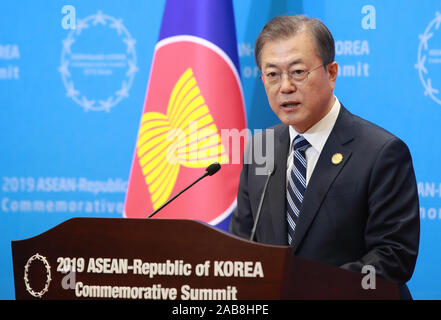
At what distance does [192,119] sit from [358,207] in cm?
121

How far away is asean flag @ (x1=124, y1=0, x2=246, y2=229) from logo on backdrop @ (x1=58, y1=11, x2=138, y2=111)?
0.52 metres

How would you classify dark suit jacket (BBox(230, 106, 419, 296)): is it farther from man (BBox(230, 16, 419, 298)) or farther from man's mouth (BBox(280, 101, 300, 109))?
man's mouth (BBox(280, 101, 300, 109))

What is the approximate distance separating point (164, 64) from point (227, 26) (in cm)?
40

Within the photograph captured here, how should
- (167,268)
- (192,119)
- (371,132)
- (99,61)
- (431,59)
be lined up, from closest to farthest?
1. (167,268)
2. (371,132)
3. (192,119)
4. (431,59)
5. (99,61)

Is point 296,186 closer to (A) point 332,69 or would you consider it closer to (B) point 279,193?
(B) point 279,193

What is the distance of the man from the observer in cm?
179

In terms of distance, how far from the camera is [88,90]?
3445 mm

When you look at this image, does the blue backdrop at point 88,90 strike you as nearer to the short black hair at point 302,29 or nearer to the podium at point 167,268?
the short black hair at point 302,29

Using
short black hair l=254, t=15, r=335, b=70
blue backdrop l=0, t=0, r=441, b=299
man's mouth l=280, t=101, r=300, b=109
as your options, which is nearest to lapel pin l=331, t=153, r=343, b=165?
man's mouth l=280, t=101, r=300, b=109

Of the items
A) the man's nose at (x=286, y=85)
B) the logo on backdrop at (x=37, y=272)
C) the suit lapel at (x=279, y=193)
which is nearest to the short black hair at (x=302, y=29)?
the man's nose at (x=286, y=85)

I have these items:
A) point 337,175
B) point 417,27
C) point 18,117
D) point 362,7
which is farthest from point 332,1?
point 18,117

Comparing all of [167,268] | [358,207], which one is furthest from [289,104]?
[167,268]

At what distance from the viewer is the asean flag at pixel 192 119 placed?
9.22 ft

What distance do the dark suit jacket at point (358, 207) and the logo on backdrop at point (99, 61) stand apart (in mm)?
1726
